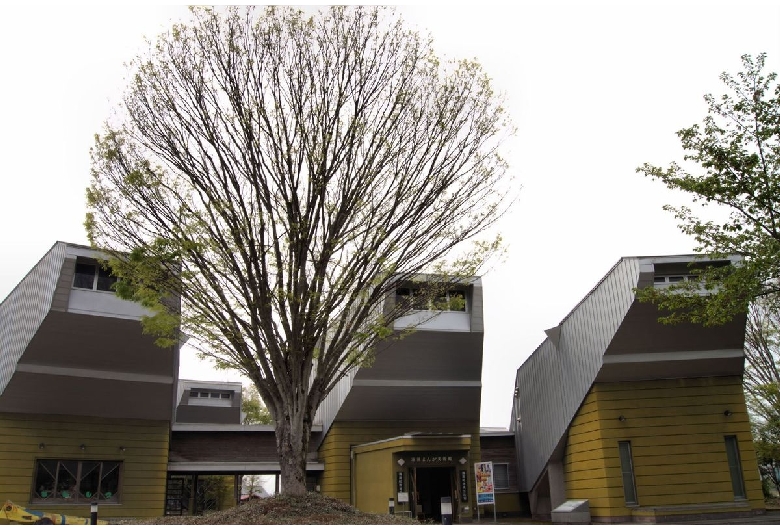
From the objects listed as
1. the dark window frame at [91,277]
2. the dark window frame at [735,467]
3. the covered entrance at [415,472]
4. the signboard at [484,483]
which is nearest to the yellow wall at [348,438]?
the covered entrance at [415,472]

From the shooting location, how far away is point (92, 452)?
22.0 meters

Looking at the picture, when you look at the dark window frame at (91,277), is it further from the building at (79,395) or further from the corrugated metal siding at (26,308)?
the corrugated metal siding at (26,308)

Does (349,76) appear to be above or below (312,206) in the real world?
above

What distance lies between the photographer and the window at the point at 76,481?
69.6 feet

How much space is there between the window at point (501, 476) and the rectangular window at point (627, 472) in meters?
8.76

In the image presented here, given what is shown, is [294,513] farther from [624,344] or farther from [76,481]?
[76,481]

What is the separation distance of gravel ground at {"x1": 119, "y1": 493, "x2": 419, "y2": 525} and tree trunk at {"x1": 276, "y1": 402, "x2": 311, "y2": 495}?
0.22 metres

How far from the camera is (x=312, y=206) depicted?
12.0 meters

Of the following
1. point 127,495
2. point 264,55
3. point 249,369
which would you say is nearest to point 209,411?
point 127,495

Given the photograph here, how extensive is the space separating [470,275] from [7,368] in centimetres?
1554

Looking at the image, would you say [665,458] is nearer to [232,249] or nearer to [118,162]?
[232,249]

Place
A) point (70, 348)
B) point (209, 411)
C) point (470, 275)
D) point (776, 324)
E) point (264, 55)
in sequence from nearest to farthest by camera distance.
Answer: point (264, 55), point (470, 275), point (70, 348), point (776, 324), point (209, 411)

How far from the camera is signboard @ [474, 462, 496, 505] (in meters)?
17.9

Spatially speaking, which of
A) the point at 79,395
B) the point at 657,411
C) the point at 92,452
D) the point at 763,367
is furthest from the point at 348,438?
the point at 763,367
